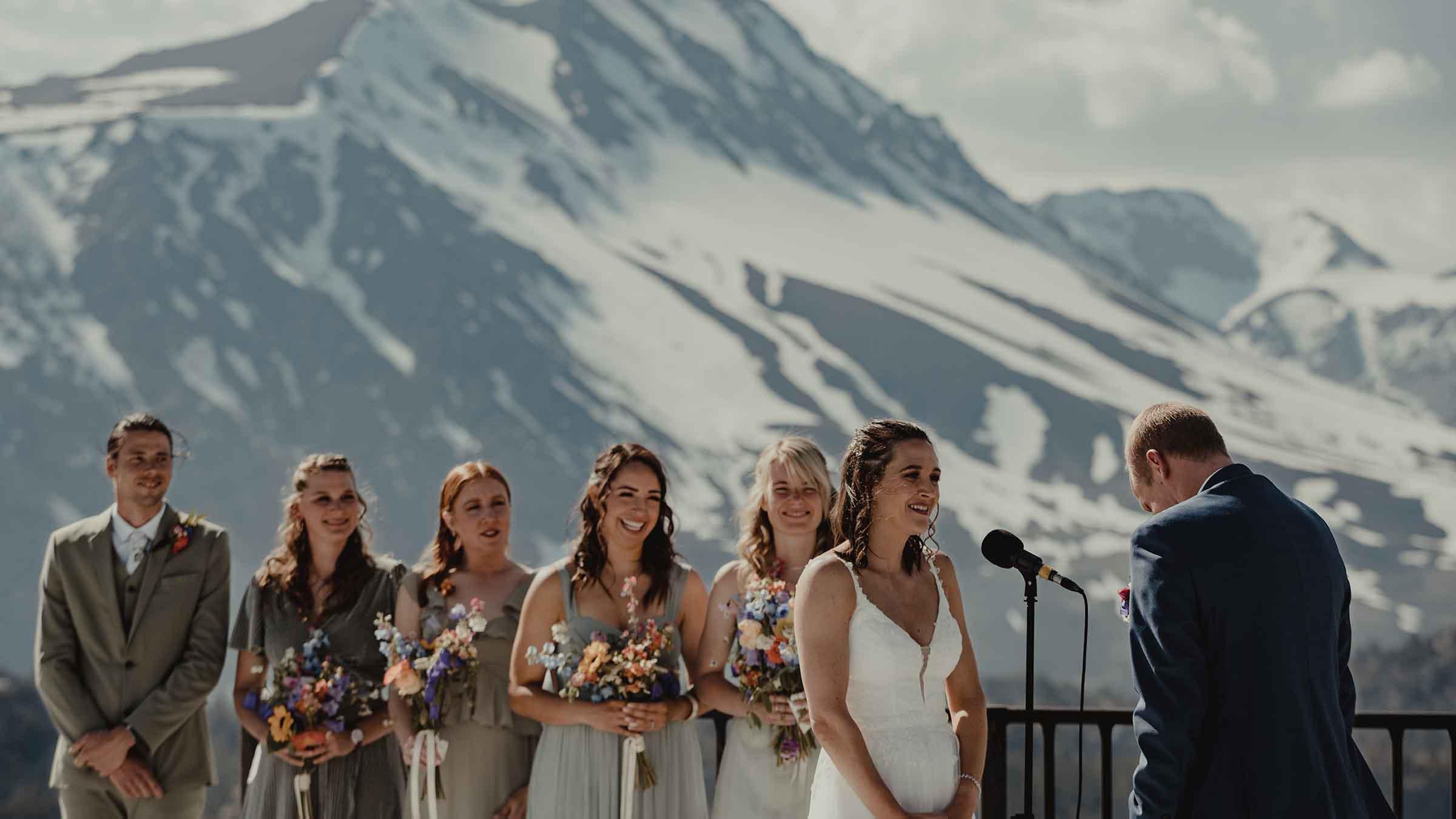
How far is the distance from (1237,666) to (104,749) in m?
3.72

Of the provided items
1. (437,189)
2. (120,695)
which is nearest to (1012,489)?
(437,189)

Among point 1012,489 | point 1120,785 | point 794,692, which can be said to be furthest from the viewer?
point 1012,489

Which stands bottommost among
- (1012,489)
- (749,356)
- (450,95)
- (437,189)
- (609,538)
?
(609,538)

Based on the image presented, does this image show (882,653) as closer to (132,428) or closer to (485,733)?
(485,733)

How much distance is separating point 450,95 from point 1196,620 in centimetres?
7408

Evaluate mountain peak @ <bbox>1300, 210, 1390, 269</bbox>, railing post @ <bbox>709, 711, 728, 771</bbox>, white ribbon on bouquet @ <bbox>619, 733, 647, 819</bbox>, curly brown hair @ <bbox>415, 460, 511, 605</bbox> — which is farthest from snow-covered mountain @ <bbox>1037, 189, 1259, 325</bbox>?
white ribbon on bouquet @ <bbox>619, 733, 647, 819</bbox>

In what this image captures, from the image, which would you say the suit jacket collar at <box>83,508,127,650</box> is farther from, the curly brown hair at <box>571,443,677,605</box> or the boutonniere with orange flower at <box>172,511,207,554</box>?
the curly brown hair at <box>571,443,677,605</box>

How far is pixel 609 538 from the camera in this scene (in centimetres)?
455

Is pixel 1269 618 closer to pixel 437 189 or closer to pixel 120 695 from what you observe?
pixel 120 695

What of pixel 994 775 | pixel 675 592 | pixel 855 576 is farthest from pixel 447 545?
pixel 994 775

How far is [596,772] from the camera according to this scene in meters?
4.39

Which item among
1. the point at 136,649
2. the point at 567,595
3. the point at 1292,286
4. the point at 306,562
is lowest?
the point at 136,649

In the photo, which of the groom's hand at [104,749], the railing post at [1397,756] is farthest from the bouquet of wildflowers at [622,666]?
the railing post at [1397,756]

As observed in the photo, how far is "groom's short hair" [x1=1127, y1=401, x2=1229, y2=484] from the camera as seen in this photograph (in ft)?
10.9
